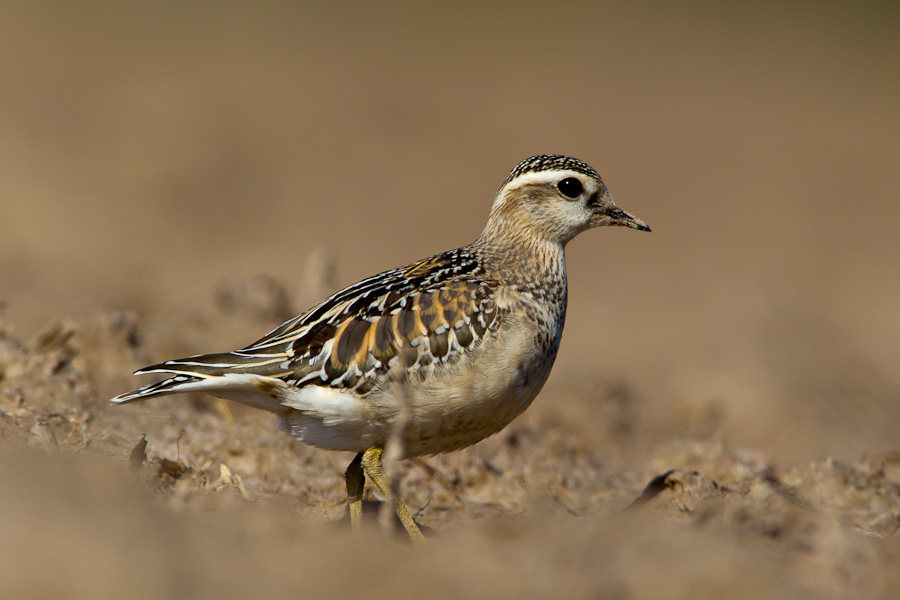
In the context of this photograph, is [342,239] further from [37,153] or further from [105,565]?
[105,565]

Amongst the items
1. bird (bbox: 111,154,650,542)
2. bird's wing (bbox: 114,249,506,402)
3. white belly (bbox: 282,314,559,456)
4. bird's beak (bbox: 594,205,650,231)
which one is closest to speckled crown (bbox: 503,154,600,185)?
bird's beak (bbox: 594,205,650,231)

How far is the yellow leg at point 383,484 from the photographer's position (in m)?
6.92

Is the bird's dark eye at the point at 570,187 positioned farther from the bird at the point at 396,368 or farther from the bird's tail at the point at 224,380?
the bird's tail at the point at 224,380

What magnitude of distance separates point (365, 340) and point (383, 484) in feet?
3.09

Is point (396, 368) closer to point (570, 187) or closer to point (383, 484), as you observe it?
point (383, 484)

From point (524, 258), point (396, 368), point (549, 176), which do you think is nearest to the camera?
point (396, 368)

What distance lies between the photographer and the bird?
275 inches

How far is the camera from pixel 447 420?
704cm

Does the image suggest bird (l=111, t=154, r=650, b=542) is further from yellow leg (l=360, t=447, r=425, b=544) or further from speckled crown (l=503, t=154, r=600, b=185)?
speckled crown (l=503, t=154, r=600, b=185)

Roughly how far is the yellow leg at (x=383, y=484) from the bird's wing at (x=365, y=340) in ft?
1.79

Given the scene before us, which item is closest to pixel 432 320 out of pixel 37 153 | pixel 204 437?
pixel 204 437

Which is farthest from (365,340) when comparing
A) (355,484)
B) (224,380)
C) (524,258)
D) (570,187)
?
(570,187)

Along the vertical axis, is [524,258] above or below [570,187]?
below

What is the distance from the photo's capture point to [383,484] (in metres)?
7.13
